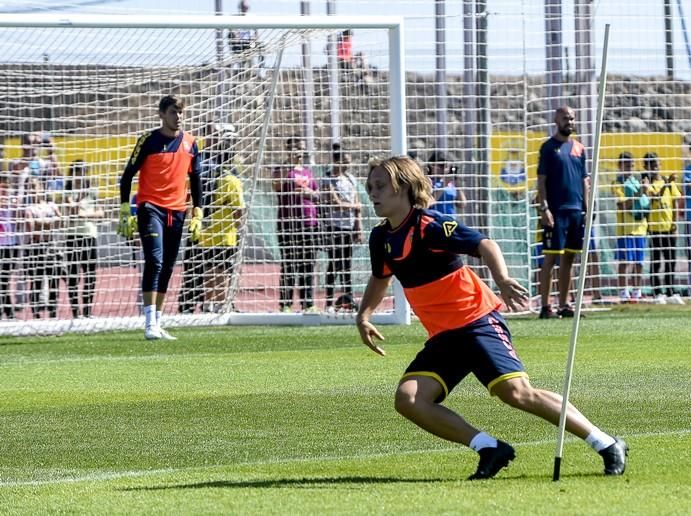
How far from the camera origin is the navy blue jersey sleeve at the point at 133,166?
15484mm

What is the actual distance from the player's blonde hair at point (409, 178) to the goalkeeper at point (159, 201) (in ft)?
27.0

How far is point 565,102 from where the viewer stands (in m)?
21.2

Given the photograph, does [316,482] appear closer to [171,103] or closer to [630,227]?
[171,103]

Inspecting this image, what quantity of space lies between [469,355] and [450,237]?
567 millimetres

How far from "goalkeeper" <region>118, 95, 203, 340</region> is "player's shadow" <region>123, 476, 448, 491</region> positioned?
28.7 ft

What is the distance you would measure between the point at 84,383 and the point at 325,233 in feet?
24.7

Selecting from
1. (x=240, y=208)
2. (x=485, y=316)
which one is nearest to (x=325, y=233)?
(x=240, y=208)

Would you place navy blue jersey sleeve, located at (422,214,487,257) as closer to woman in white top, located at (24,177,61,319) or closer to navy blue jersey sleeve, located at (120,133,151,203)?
navy blue jersey sleeve, located at (120,133,151,203)

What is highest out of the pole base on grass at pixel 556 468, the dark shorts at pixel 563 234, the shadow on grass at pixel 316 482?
the dark shorts at pixel 563 234

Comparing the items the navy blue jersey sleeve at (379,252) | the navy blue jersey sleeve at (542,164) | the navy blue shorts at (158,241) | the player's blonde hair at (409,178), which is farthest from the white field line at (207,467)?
the navy blue jersey sleeve at (542,164)

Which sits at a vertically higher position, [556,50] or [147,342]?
[556,50]

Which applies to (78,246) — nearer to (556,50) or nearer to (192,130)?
(192,130)

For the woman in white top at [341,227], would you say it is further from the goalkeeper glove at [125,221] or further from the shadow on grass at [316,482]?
the shadow on grass at [316,482]

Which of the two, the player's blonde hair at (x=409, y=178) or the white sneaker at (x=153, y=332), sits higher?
the player's blonde hair at (x=409, y=178)
